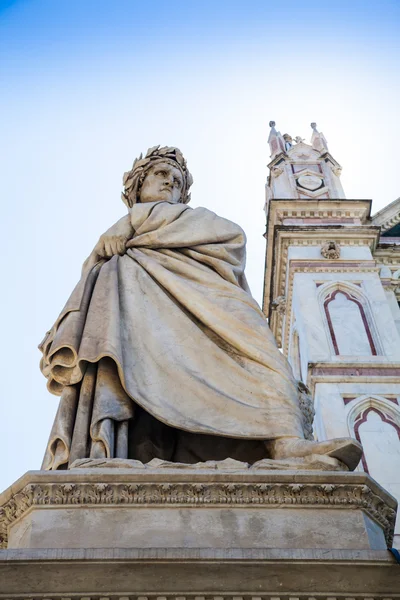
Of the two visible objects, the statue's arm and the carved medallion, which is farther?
the carved medallion

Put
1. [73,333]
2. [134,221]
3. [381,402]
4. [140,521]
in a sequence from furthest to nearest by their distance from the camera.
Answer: [381,402], [134,221], [73,333], [140,521]

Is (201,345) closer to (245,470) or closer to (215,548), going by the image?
(245,470)

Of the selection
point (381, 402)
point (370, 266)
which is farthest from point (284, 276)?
point (381, 402)

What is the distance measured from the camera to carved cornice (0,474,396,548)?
170 inches

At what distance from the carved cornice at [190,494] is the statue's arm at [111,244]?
2467 millimetres

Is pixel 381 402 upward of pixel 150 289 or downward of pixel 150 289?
upward

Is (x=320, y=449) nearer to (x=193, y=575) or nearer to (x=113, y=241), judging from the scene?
(x=193, y=575)

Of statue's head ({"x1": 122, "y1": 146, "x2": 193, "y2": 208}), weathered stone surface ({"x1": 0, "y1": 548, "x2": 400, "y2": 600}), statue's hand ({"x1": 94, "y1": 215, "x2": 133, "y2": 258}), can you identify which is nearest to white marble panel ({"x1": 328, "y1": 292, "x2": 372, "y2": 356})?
statue's head ({"x1": 122, "y1": 146, "x2": 193, "y2": 208})

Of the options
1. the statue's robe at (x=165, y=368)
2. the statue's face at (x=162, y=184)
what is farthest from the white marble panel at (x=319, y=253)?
the statue's robe at (x=165, y=368)

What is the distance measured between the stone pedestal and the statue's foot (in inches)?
8.7

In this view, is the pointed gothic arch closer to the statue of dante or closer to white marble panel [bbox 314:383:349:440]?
white marble panel [bbox 314:383:349:440]

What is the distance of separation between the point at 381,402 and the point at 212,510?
9.98 meters

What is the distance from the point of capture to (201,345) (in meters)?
5.69

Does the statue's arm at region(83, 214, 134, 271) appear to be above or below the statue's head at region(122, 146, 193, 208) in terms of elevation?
below
